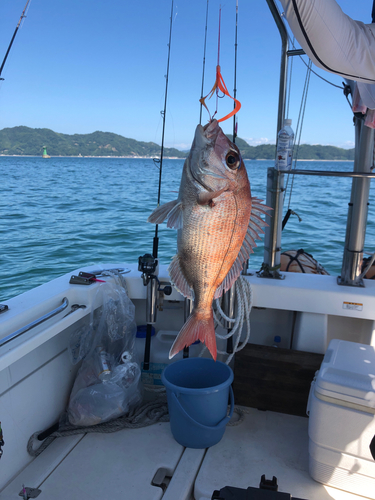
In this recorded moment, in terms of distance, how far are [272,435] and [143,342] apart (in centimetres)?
114

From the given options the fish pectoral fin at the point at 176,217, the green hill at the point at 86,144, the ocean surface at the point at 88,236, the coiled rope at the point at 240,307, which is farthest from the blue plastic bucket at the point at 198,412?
the ocean surface at the point at 88,236

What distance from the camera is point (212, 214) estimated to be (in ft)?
4.10

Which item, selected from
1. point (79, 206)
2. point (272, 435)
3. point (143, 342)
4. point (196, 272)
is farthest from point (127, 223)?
point (196, 272)

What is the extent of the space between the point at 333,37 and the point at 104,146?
2860cm

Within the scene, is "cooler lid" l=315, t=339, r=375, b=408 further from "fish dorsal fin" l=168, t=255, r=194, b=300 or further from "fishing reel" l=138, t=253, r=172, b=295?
"fishing reel" l=138, t=253, r=172, b=295

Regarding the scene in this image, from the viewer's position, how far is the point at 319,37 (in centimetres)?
120

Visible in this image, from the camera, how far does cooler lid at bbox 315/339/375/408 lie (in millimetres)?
1786

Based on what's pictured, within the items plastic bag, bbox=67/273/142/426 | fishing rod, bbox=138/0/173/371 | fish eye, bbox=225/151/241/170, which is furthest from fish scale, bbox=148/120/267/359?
plastic bag, bbox=67/273/142/426

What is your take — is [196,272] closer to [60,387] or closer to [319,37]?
[319,37]

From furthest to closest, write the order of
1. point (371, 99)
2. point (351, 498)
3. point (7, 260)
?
point (7, 260), point (351, 498), point (371, 99)

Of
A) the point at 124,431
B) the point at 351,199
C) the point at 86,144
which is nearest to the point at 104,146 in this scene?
the point at 86,144

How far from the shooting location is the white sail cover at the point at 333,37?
1128mm

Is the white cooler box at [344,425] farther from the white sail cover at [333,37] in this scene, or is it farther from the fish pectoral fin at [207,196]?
the white sail cover at [333,37]

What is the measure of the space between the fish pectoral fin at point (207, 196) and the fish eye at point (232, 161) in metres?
0.07
